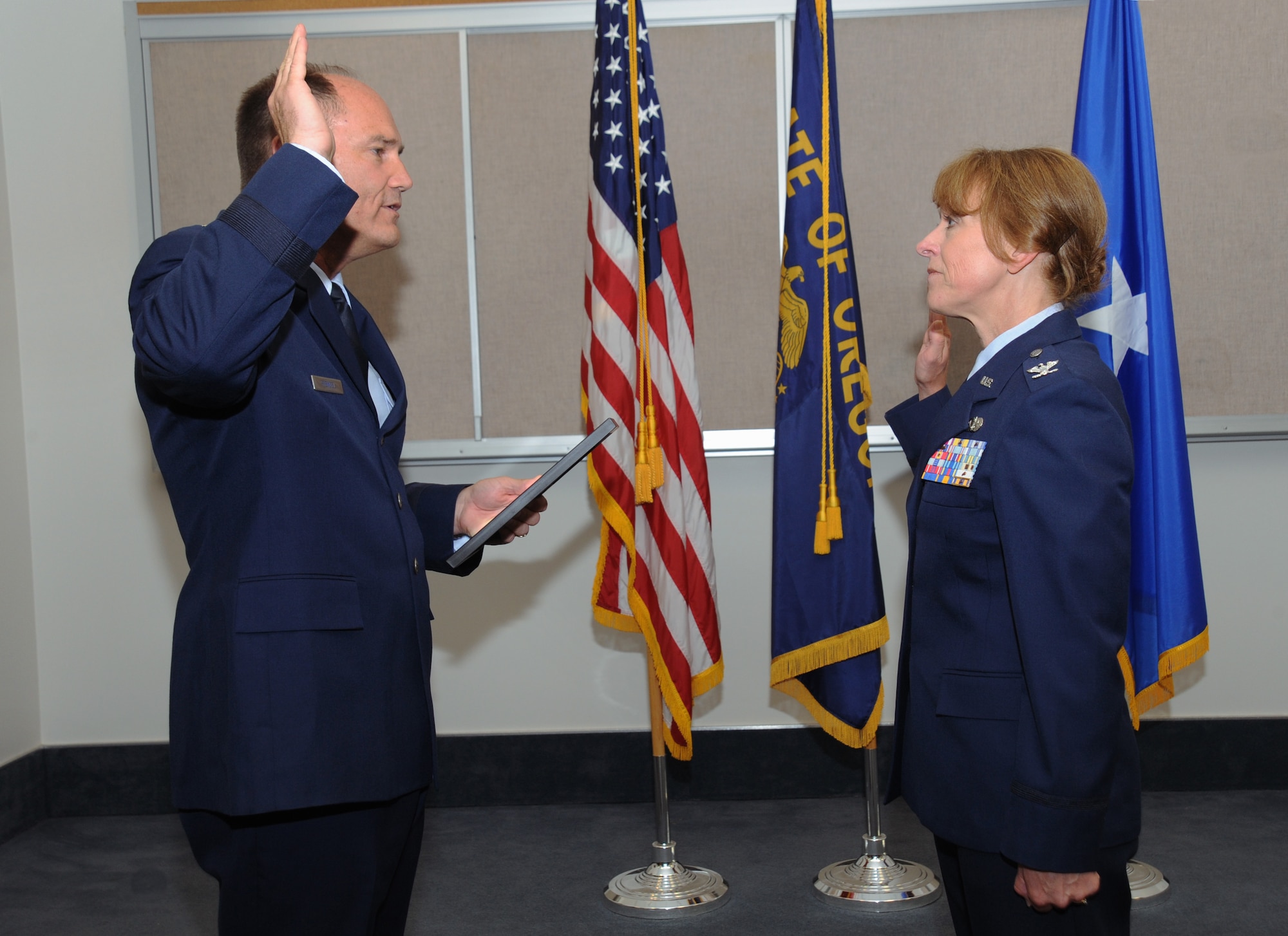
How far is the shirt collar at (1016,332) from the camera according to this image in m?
1.58

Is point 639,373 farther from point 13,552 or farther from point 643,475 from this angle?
point 13,552

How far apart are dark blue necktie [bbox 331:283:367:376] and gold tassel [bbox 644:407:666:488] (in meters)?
1.20

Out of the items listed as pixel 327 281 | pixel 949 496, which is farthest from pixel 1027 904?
pixel 327 281

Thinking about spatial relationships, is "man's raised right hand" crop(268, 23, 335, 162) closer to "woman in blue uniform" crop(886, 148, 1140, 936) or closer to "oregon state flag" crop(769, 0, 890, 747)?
"woman in blue uniform" crop(886, 148, 1140, 936)

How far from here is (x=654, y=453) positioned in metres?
2.83

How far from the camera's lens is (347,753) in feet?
4.61

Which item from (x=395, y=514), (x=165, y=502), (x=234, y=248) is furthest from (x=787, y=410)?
(x=165, y=502)

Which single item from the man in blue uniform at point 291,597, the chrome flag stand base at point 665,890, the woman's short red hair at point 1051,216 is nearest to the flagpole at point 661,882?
the chrome flag stand base at point 665,890

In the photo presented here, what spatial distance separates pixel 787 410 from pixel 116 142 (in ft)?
8.13

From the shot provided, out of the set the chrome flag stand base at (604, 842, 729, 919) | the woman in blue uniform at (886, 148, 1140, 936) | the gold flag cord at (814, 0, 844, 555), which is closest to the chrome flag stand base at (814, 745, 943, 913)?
the chrome flag stand base at (604, 842, 729, 919)

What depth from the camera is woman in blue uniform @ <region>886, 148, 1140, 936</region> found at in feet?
4.33

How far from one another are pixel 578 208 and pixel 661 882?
2107mm

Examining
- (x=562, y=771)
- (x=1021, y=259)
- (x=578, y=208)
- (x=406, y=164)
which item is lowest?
(x=562, y=771)

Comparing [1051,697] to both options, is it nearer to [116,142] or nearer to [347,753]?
[347,753]
